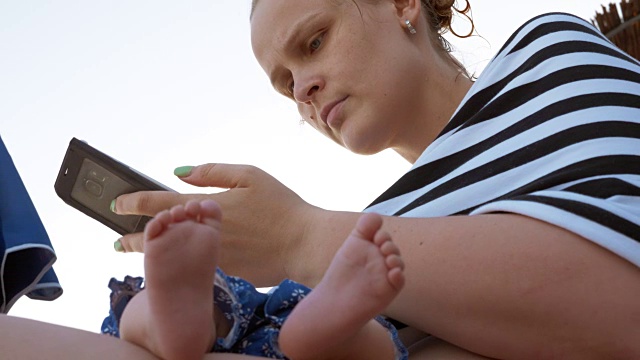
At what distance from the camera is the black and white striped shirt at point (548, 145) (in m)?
1.00

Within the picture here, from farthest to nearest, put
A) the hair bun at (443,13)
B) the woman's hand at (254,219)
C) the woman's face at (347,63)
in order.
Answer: the hair bun at (443,13) < the woman's face at (347,63) < the woman's hand at (254,219)

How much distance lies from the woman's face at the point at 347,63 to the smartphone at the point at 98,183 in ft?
1.51

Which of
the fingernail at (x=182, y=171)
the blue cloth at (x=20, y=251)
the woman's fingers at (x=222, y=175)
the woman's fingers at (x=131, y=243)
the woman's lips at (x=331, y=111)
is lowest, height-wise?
the blue cloth at (x=20, y=251)

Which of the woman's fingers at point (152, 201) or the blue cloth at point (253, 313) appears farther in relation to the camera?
the woman's fingers at point (152, 201)

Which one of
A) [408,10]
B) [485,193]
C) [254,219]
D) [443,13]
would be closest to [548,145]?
[485,193]

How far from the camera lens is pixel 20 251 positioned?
51.8 inches

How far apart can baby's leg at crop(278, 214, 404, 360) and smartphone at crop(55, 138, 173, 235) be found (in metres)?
0.44

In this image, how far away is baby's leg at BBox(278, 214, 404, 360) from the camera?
0.85 metres

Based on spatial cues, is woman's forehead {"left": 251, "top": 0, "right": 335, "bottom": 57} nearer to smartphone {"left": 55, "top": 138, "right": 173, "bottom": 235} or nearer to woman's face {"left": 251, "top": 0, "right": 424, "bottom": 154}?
woman's face {"left": 251, "top": 0, "right": 424, "bottom": 154}

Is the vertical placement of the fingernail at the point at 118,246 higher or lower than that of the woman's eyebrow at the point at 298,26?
lower

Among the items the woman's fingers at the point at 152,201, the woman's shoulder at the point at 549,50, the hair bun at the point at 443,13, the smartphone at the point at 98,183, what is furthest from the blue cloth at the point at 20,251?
the hair bun at the point at 443,13

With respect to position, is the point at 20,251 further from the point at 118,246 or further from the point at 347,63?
the point at 347,63

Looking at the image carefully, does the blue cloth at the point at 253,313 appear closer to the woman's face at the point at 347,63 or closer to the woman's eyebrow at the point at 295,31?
the woman's face at the point at 347,63

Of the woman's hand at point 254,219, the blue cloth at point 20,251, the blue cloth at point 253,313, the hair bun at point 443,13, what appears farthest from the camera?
the hair bun at point 443,13
